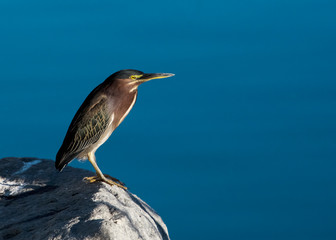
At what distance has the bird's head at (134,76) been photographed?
5676 mm

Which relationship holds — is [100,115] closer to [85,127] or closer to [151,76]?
[85,127]

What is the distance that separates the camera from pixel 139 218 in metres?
5.36

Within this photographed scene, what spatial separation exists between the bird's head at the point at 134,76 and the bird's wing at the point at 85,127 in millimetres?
248

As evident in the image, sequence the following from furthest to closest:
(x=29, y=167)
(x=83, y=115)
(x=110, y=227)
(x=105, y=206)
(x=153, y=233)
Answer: (x=29, y=167), (x=83, y=115), (x=153, y=233), (x=105, y=206), (x=110, y=227)

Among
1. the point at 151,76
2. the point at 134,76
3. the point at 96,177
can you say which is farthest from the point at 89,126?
the point at 151,76

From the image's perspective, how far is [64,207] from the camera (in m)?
5.46

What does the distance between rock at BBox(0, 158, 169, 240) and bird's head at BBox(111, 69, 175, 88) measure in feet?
3.40

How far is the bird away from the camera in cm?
570

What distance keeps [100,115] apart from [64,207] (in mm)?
935

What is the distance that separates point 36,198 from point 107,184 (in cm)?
72

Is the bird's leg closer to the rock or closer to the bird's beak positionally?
the rock

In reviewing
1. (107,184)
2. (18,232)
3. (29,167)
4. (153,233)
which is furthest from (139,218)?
(29,167)

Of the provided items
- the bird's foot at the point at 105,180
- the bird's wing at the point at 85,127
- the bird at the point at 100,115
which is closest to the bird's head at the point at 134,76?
the bird at the point at 100,115

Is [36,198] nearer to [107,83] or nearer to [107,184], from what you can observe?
[107,184]
